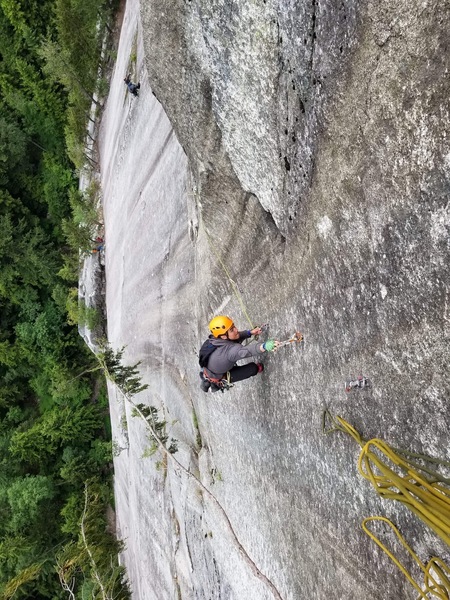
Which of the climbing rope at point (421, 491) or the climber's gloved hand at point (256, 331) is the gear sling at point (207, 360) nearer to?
the climber's gloved hand at point (256, 331)

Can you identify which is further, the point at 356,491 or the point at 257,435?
the point at 257,435

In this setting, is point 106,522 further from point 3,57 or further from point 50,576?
point 3,57

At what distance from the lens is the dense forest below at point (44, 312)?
1451 cm

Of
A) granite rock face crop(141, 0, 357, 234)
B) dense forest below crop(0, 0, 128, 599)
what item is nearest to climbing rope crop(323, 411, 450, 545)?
granite rock face crop(141, 0, 357, 234)

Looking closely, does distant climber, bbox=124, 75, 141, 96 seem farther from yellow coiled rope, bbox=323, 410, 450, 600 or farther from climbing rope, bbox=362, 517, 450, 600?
climbing rope, bbox=362, 517, 450, 600

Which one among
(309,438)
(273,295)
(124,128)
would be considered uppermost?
(124,128)

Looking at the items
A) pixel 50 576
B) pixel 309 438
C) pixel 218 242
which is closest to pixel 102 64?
pixel 218 242

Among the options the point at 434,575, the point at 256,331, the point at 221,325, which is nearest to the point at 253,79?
the point at 256,331

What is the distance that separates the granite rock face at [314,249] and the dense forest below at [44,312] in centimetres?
966

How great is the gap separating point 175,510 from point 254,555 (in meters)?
3.28

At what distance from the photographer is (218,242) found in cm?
510

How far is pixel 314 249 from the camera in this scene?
327 centimetres

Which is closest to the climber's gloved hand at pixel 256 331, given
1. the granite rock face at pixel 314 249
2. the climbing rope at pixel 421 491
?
the granite rock face at pixel 314 249

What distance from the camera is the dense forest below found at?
14.5m
